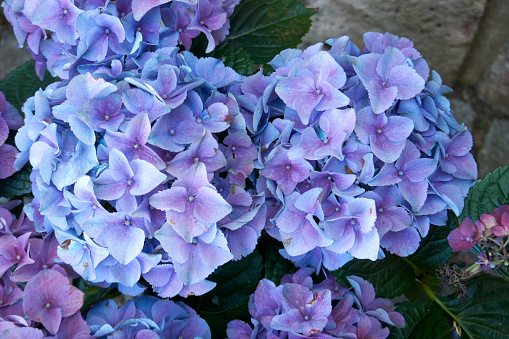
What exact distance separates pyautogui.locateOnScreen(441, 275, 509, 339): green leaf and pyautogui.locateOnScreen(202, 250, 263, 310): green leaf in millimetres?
327

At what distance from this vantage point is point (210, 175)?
0.61 meters

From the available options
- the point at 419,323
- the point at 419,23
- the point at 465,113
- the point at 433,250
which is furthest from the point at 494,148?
the point at 419,323

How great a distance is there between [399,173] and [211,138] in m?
0.24

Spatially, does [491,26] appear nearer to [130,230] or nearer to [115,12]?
[115,12]

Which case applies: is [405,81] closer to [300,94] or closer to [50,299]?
[300,94]

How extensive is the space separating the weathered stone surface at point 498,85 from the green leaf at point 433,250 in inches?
38.3

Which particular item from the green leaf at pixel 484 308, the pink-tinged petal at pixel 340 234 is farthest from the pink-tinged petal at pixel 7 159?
the green leaf at pixel 484 308

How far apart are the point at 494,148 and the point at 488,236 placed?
4.02ft

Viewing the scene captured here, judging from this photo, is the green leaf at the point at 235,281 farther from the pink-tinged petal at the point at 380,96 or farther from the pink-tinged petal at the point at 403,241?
the pink-tinged petal at the point at 380,96

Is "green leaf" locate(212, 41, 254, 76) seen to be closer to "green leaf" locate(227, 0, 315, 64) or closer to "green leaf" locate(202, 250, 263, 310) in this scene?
"green leaf" locate(227, 0, 315, 64)

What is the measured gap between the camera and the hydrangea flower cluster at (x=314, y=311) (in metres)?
0.63

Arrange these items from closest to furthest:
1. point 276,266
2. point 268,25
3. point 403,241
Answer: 1. point 403,241
2. point 276,266
3. point 268,25

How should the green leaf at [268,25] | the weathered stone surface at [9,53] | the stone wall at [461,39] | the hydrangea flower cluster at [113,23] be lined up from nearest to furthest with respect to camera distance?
1. the hydrangea flower cluster at [113,23]
2. the green leaf at [268,25]
3. the stone wall at [461,39]
4. the weathered stone surface at [9,53]

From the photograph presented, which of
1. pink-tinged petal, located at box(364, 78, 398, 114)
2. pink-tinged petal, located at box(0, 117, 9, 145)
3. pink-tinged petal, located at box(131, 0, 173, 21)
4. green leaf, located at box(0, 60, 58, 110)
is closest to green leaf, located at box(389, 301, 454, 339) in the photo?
pink-tinged petal, located at box(364, 78, 398, 114)
